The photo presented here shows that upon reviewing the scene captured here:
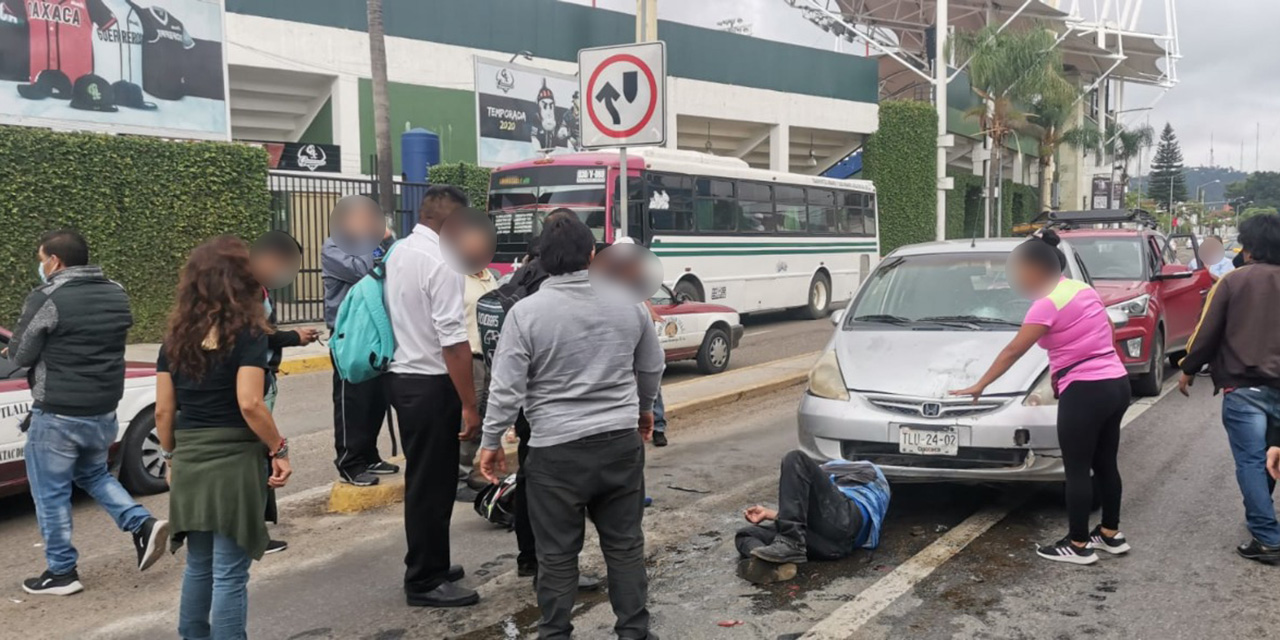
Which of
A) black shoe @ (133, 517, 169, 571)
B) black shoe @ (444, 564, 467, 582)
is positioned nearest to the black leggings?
black shoe @ (444, 564, 467, 582)

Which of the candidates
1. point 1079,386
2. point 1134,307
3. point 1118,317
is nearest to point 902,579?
point 1079,386

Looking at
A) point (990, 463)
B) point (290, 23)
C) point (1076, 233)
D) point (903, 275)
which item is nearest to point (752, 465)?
point (903, 275)

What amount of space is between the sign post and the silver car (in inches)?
80.5

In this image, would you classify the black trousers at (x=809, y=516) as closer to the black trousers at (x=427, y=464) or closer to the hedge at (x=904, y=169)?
the black trousers at (x=427, y=464)

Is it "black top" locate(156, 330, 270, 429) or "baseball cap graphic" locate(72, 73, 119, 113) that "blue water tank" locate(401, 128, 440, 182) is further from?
"black top" locate(156, 330, 270, 429)

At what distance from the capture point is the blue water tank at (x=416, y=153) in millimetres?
19781

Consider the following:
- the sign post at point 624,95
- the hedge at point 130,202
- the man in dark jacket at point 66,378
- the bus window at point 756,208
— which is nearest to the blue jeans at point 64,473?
the man in dark jacket at point 66,378

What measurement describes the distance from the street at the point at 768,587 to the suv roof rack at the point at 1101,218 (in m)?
9.04

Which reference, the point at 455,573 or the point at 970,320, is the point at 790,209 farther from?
the point at 455,573

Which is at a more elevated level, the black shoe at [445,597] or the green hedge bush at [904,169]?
the green hedge bush at [904,169]

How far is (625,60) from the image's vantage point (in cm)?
745

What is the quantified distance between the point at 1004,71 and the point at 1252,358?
113 feet

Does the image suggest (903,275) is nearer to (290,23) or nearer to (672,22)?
(290,23)

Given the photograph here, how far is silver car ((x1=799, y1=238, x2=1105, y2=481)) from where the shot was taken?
5.38m
